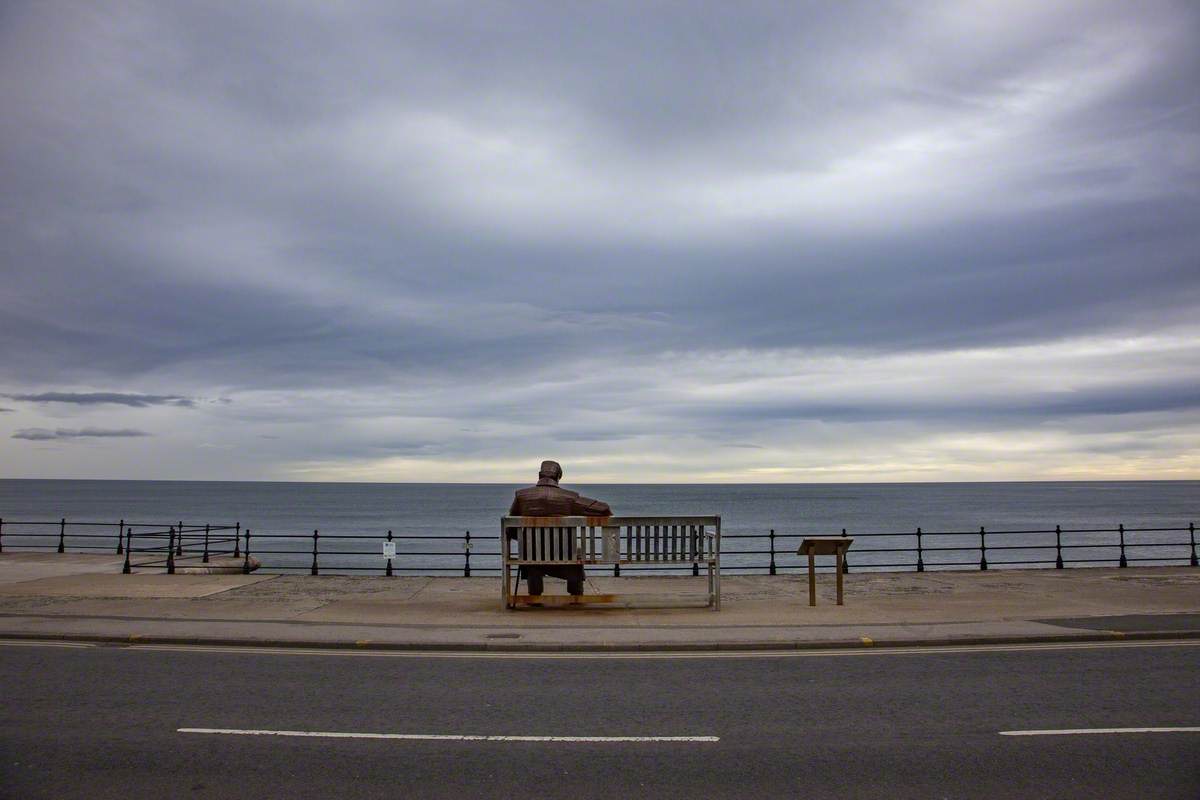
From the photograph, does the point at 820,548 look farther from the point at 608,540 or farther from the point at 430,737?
the point at 430,737

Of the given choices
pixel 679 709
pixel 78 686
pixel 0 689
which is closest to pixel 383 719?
pixel 679 709

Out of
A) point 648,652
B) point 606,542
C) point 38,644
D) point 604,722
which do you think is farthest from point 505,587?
point 604,722

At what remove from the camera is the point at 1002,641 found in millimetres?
13117

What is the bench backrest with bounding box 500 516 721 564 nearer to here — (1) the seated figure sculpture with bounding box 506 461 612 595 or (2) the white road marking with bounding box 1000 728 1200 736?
(1) the seated figure sculpture with bounding box 506 461 612 595

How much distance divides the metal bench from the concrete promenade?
3.03 feet

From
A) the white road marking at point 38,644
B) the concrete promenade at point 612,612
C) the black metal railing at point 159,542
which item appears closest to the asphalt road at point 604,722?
the white road marking at point 38,644

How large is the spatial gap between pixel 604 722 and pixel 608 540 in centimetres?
667

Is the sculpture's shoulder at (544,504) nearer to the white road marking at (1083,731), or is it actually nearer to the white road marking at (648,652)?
the white road marking at (648,652)

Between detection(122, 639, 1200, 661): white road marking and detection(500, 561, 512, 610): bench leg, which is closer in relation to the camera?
detection(122, 639, 1200, 661): white road marking

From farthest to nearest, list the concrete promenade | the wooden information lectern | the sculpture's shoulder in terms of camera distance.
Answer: the wooden information lectern → the sculpture's shoulder → the concrete promenade

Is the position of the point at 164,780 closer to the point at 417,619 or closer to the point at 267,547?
the point at 417,619

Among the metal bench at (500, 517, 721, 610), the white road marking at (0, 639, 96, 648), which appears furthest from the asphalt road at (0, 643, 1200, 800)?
the metal bench at (500, 517, 721, 610)

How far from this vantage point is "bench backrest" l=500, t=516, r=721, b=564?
1538 centimetres

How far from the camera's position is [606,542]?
1536 cm
